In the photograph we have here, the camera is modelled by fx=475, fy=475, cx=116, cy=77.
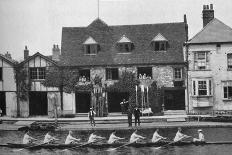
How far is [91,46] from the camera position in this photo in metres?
50.7

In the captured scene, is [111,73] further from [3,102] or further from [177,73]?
[3,102]

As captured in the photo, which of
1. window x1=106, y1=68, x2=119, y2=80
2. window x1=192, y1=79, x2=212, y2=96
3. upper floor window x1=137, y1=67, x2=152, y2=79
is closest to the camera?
window x1=192, y1=79, x2=212, y2=96

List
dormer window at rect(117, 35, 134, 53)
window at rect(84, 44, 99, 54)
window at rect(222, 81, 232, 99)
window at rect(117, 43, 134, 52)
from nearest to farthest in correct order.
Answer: window at rect(222, 81, 232, 99) → dormer window at rect(117, 35, 134, 53) → window at rect(117, 43, 134, 52) → window at rect(84, 44, 99, 54)

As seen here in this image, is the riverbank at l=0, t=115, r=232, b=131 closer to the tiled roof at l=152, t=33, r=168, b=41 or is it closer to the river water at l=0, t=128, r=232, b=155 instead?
the river water at l=0, t=128, r=232, b=155

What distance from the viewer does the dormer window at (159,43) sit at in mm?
49688

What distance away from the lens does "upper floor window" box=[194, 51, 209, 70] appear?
4753cm

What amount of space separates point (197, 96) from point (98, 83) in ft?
33.3

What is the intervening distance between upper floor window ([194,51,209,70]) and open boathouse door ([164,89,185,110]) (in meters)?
3.27

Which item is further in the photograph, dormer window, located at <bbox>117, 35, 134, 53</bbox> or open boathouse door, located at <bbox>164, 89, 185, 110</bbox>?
dormer window, located at <bbox>117, 35, 134, 53</bbox>

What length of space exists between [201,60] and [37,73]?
1698 cm

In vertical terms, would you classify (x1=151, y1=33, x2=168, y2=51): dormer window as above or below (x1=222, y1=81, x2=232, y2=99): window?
above

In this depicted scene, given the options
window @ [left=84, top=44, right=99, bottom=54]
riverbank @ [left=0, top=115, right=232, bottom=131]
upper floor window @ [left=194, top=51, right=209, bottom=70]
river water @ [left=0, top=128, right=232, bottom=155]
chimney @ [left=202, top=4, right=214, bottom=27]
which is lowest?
river water @ [left=0, top=128, right=232, bottom=155]

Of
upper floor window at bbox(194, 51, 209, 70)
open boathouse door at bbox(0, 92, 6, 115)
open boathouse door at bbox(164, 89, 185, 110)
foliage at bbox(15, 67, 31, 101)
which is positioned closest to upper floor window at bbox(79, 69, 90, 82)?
foliage at bbox(15, 67, 31, 101)

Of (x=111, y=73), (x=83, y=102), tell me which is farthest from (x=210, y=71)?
(x=83, y=102)
